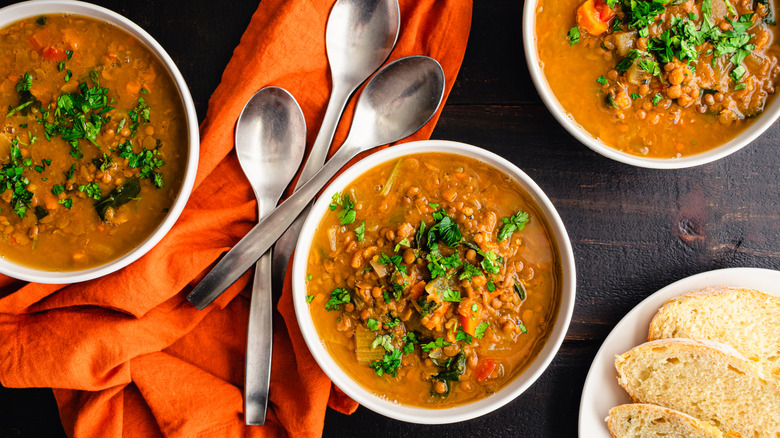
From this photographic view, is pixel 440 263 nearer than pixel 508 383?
Yes

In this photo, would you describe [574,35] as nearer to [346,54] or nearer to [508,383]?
[346,54]

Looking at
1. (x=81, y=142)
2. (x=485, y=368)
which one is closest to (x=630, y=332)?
(x=485, y=368)

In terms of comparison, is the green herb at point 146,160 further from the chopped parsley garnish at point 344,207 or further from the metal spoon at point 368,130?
the chopped parsley garnish at point 344,207

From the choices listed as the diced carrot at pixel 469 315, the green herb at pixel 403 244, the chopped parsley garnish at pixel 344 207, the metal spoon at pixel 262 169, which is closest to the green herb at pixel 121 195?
the metal spoon at pixel 262 169

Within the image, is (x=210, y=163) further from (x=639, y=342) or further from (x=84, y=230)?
(x=639, y=342)

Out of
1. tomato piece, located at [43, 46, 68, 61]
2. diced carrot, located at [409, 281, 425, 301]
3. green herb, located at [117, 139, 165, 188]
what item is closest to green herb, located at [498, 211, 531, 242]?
diced carrot, located at [409, 281, 425, 301]

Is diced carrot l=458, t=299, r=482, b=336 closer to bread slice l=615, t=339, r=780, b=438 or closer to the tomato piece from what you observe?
bread slice l=615, t=339, r=780, b=438

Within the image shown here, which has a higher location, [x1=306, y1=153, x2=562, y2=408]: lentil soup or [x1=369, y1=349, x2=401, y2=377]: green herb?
[x1=306, y1=153, x2=562, y2=408]: lentil soup
